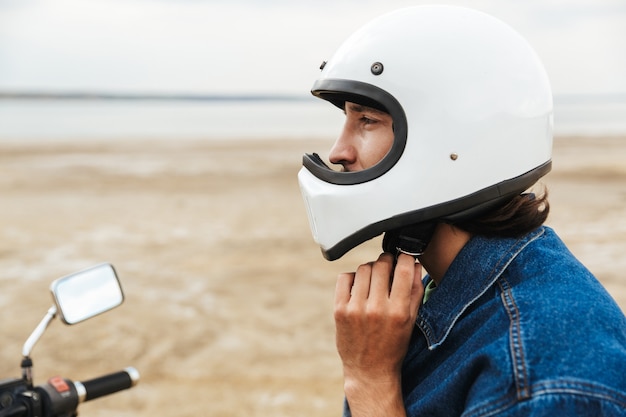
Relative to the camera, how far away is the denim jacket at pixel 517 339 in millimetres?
1417

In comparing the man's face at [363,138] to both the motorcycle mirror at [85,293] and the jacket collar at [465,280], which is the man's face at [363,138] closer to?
the jacket collar at [465,280]

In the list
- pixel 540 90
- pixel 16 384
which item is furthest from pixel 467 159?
pixel 16 384

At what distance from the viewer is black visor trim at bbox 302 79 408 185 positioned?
180cm

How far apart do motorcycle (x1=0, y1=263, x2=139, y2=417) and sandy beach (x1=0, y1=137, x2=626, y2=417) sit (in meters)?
2.85

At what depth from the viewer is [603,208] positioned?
38.7 feet

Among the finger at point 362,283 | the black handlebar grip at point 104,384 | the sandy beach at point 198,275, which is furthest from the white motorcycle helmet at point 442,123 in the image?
the sandy beach at point 198,275

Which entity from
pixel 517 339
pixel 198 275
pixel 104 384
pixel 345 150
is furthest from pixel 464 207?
pixel 198 275

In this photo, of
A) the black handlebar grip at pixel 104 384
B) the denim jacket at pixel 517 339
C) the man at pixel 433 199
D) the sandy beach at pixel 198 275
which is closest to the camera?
the denim jacket at pixel 517 339

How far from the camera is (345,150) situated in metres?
1.84

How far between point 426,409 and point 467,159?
0.57m

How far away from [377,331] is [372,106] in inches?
20.9

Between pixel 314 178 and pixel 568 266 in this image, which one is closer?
pixel 568 266

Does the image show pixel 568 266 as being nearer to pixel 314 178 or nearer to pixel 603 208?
pixel 314 178

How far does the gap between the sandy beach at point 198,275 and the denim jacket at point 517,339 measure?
11.4 feet
